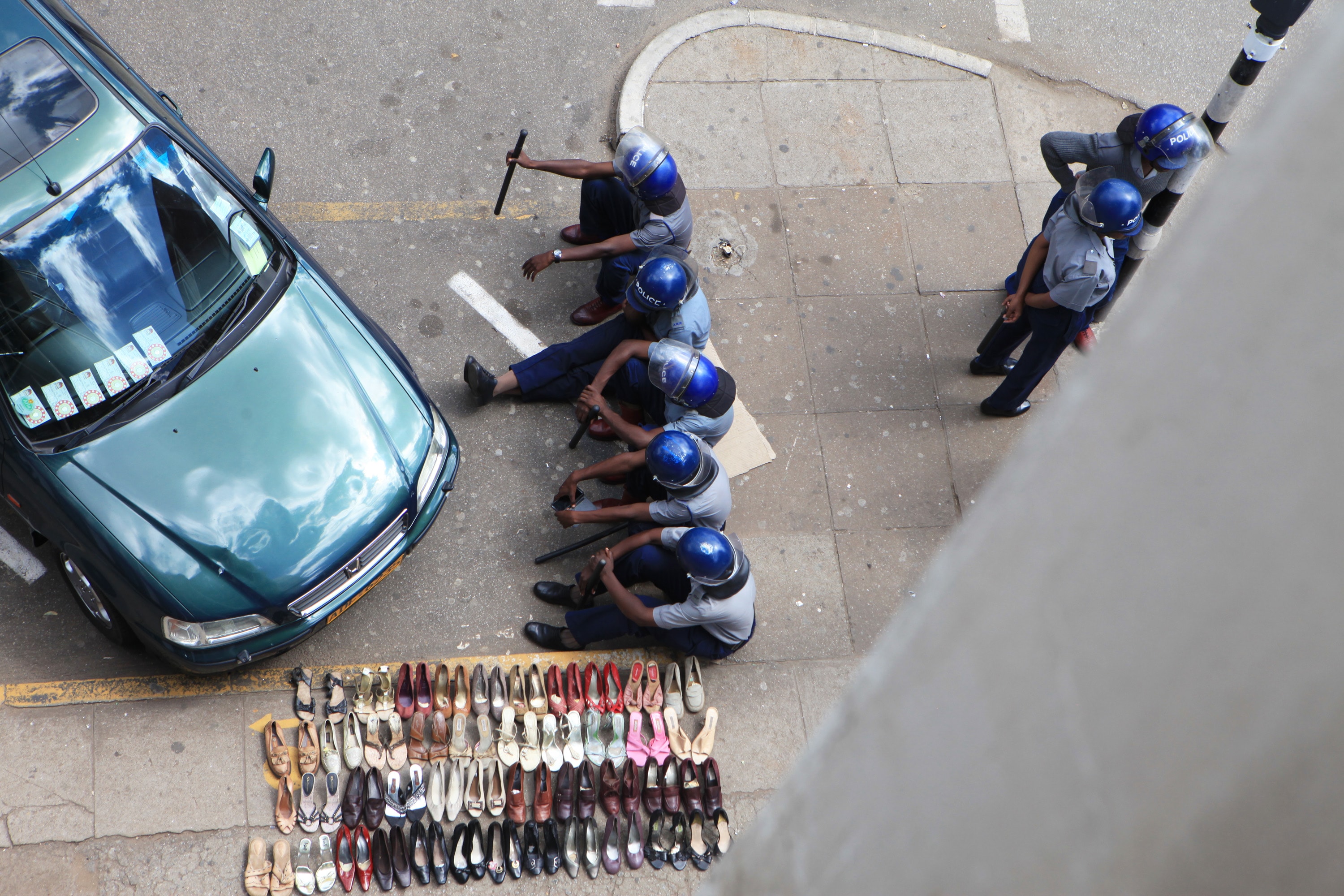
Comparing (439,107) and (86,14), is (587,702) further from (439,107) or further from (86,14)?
(86,14)

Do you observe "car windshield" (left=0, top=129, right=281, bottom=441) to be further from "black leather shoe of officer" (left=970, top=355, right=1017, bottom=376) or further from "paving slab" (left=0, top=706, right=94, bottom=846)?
"black leather shoe of officer" (left=970, top=355, right=1017, bottom=376)

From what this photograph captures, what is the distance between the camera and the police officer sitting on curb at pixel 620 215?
19.4ft

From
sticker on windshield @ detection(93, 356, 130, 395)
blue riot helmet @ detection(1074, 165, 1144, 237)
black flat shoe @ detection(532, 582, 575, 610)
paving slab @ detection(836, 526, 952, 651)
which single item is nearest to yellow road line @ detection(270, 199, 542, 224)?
sticker on windshield @ detection(93, 356, 130, 395)

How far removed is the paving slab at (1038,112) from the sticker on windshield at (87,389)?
6649mm

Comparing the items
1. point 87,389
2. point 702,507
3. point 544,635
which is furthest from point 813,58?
point 87,389

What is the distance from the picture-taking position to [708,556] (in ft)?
16.1

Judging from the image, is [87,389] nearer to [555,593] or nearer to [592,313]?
[555,593]

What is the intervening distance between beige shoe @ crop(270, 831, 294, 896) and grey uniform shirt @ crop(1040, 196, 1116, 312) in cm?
535

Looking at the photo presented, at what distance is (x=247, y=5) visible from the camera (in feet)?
25.0

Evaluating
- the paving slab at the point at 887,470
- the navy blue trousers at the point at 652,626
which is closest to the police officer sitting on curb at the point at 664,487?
the navy blue trousers at the point at 652,626

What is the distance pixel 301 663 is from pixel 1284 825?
542cm

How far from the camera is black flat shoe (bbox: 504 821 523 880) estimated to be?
5.11m

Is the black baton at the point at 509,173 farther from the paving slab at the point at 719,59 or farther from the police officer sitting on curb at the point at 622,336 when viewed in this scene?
the paving slab at the point at 719,59

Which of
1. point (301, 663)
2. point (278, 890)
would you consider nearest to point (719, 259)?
point (301, 663)
